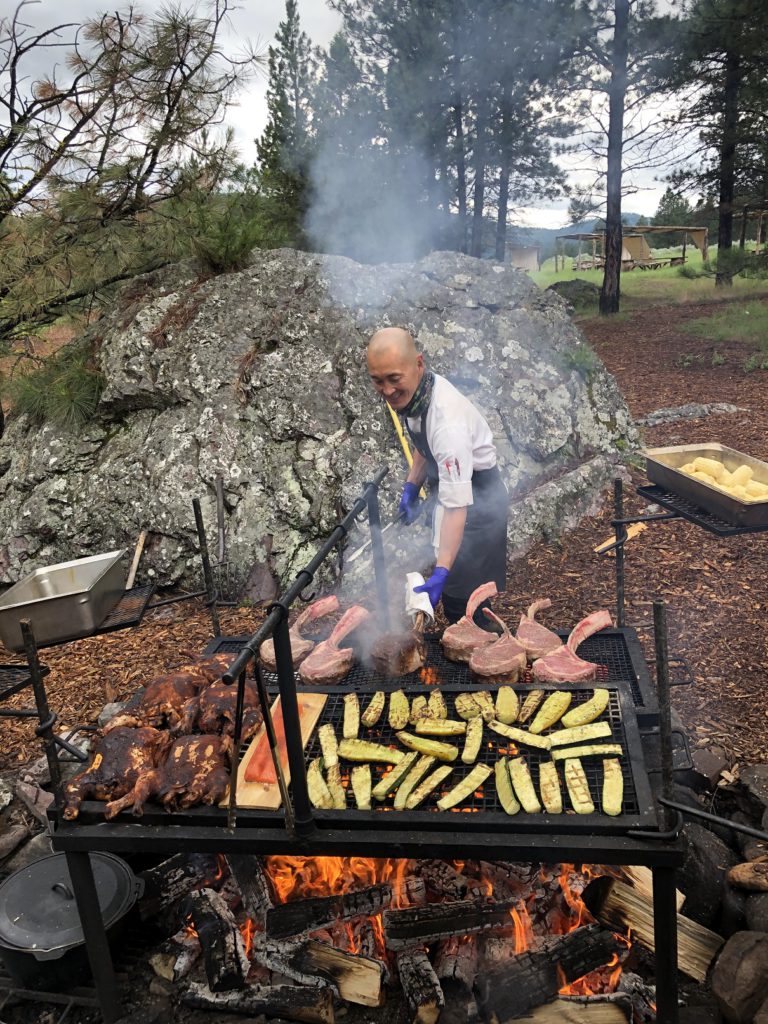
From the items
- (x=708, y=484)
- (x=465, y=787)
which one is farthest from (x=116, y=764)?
(x=708, y=484)

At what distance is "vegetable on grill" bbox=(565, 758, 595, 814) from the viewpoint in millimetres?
2406

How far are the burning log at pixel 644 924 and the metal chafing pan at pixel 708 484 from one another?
1830mm

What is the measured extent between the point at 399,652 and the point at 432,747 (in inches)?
24.9

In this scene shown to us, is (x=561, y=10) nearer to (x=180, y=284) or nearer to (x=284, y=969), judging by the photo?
(x=180, y=284)

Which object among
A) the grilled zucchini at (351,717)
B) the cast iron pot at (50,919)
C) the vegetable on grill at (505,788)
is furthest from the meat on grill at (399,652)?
the cast iron pot at (50,919)

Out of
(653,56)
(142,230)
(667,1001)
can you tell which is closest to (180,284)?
(142,230)

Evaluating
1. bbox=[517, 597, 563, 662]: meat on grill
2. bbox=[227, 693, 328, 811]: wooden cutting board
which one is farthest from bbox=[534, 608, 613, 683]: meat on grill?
bbox=[227, 693, 328, 811]: wooden cutting board

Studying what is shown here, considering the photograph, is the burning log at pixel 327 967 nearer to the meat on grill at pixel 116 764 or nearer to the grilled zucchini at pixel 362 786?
the grilled zucchini at pixel 362 786

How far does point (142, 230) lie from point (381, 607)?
17.0 feet

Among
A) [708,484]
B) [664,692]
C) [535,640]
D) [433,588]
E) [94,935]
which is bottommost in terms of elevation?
[94,935]

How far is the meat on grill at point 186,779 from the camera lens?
8.72 ft

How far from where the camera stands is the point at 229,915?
10.1 ft

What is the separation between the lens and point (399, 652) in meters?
3.32

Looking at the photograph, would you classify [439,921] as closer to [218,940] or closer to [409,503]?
[218,940]
